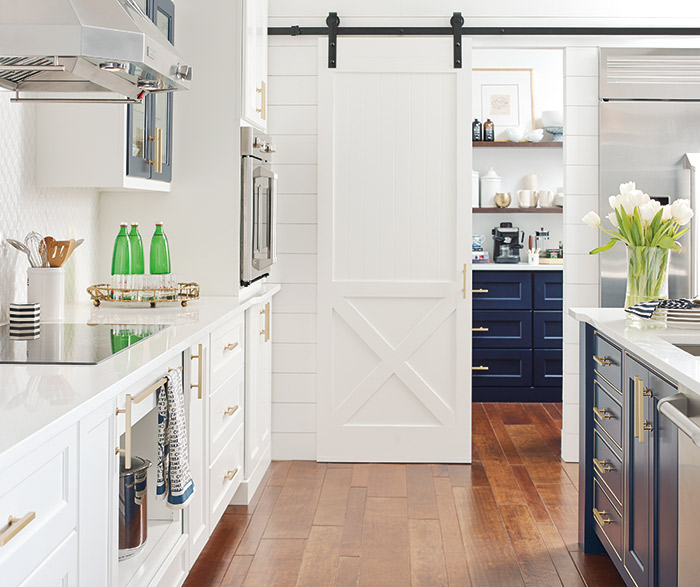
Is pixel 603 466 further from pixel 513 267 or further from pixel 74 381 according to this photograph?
pixel 513 267

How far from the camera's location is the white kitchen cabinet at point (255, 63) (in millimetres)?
3474

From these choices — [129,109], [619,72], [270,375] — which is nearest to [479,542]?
[270,375]

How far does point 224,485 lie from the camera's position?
3.04m

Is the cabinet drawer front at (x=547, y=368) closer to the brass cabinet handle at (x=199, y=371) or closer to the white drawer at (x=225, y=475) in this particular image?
the white drawer at (x=225, y=475)

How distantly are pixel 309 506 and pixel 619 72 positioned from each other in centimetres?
255

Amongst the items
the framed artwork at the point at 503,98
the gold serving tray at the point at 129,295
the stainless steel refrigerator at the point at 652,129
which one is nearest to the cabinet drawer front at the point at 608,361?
the stainless steel refrigerator at the point at 652,129

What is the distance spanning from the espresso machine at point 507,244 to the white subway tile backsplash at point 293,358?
2.18 meters

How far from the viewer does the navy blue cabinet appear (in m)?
5.51

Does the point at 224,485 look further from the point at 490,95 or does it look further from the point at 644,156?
the point at 490,95

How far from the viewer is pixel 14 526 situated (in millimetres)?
1246

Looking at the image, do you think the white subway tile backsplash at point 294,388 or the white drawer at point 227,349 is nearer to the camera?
the white drawer at point 227,349

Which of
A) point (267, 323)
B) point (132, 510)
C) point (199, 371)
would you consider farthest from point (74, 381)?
point (267, 323)

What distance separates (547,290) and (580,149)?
1.57 m

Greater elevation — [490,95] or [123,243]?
[490,95]
